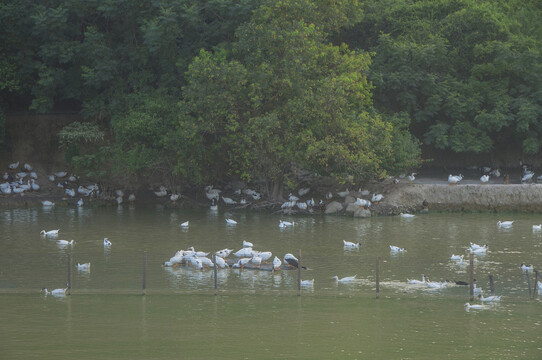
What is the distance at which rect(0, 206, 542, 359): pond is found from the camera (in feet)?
70.2

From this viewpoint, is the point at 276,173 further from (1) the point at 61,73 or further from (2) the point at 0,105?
(2) the point at 0,105

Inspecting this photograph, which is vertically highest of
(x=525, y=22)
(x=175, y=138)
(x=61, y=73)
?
(x=525, y=22)

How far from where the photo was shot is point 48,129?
52.1 m

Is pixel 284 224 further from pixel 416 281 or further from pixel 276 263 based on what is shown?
pixel 416 281

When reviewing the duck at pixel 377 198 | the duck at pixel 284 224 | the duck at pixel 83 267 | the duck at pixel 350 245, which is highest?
the duck at pixel 377 198

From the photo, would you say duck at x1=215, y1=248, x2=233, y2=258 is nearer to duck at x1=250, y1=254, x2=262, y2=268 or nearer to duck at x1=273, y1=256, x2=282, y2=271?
duck at x1=250, y1=254, x2=262, y2=268

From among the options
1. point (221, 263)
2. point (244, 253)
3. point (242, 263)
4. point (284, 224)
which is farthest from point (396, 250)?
point (284, 224)

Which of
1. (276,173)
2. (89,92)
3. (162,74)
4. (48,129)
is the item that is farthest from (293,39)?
(48,129)

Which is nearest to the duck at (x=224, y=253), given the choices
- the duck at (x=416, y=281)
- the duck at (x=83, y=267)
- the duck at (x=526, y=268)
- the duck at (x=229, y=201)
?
the duck at (x=83, y=267)

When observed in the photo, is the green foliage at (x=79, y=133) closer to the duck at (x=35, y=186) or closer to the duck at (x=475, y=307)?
the duck at (x=35, y=186)

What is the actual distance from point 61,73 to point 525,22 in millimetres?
27670

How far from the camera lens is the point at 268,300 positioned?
25.7m

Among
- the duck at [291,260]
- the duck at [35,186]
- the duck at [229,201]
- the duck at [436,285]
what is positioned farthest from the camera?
the duck at [35,186]

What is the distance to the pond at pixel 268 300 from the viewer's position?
843 inches
